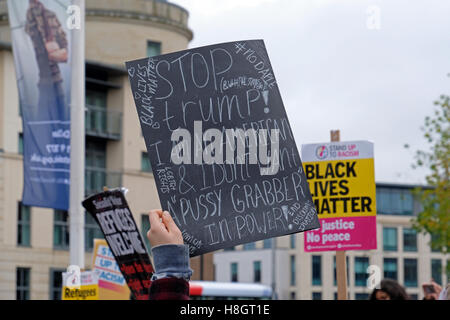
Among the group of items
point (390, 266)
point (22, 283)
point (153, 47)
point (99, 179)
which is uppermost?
point (153, 47)

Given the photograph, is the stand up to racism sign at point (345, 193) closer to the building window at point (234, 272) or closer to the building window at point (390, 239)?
the building window at point (390, 239)

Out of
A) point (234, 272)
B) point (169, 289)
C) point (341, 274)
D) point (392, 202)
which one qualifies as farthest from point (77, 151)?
point (234, 272)

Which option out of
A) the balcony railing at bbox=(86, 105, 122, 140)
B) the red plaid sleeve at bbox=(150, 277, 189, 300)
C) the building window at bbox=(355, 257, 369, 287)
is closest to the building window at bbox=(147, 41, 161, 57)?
the balcony railing at bbox=(86, 105, 122, 140)

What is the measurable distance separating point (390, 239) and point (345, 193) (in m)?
103

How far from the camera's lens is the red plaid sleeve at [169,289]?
3.36 meters

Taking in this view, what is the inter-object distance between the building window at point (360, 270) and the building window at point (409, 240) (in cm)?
416

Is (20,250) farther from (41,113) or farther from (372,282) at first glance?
(372,282)

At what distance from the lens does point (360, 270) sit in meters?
112

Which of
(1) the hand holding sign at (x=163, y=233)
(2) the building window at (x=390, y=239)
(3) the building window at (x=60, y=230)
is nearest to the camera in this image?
(1) the hand holding sign at (x=163, y=233)

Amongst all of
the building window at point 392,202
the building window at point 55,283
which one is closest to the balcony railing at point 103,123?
the building window at point 55,283

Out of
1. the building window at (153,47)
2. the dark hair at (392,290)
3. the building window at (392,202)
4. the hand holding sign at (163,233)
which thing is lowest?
the dark hair at (392,290)

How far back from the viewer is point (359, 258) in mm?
113125

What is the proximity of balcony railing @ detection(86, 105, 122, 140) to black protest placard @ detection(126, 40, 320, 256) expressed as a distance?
46.6 meters

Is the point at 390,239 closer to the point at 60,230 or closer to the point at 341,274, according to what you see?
the point at 60,230
